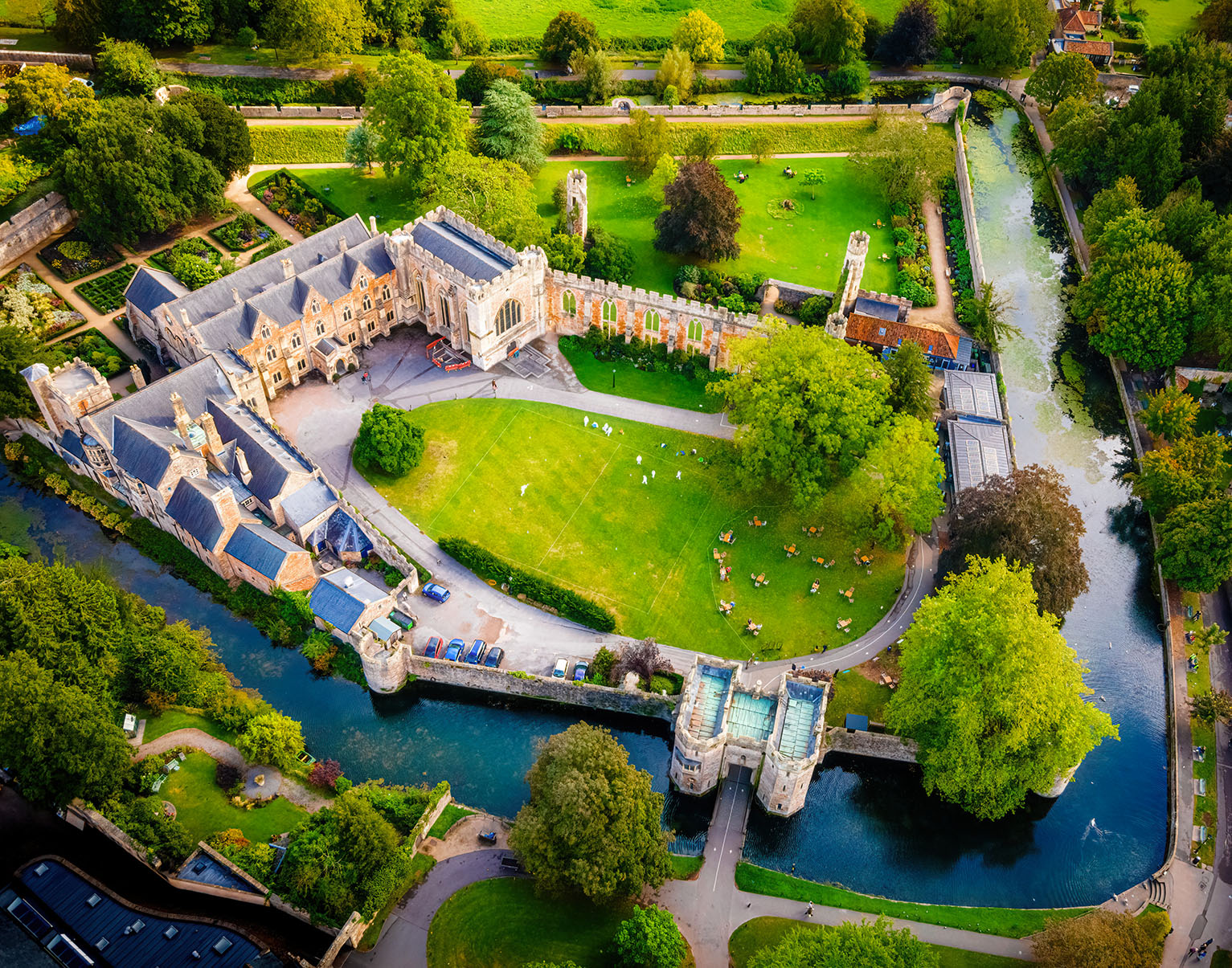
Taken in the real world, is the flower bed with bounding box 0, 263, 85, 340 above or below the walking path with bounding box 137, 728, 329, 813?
above

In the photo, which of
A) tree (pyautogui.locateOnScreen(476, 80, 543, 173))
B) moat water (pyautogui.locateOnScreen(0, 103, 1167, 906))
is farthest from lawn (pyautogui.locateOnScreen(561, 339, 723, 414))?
moat water (pyautogui.locateOnScreen(0, 103, 1167, 906))

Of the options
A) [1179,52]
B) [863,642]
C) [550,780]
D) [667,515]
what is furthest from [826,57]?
[550,780]

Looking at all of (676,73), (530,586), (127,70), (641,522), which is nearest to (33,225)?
(127,70)

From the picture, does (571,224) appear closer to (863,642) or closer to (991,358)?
(991,358)

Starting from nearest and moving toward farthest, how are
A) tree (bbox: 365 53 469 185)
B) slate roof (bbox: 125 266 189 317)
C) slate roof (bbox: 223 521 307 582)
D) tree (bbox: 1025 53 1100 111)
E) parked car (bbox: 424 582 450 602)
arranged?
slate roof (bbox: 223 521 307 582) → parked car (bbox: 424 582 450 602) → slate roof (bbox: 125 266 189 317) → tree (bbox: 365 53 469 185) → tree (bbox: 1025 53 1100 111)

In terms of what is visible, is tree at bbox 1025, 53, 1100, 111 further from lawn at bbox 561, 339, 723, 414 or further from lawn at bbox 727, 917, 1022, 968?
lawn at bbox 727, 917, 1022, 968

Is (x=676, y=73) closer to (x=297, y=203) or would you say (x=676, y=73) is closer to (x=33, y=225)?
(x=297, y=203)

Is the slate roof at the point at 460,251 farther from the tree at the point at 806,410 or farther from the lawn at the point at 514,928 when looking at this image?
the lawn at the point at 514,928

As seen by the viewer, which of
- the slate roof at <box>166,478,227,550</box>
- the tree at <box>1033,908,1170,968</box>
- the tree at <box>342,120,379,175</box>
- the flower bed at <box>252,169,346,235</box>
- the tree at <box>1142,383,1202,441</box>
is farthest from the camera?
the tree at <box>342,120,379,175</box>
